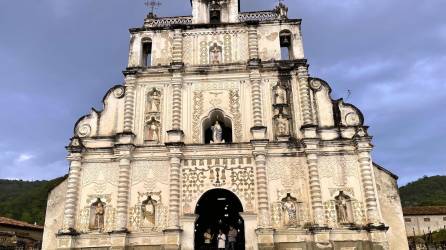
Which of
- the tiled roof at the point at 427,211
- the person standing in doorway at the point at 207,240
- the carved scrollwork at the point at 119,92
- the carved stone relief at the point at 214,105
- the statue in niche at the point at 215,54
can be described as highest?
the statue in niche at the point at 215,54

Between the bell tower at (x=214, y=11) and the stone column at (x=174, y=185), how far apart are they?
7.20 m

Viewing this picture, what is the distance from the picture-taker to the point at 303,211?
54.2 ft

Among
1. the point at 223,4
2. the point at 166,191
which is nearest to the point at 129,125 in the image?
the point at 166,191

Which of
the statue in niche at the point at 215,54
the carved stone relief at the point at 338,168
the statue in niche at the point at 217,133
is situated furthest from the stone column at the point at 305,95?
the statue in niche at the point at 215,54

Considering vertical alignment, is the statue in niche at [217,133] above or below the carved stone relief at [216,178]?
above

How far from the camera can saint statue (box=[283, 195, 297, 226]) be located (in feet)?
53.8

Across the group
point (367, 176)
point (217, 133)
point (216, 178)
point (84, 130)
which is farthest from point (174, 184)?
point (367, 176)

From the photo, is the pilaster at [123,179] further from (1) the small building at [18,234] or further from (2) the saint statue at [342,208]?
(2) the saint statue at [342,208]

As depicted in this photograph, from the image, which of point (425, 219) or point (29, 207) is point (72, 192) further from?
point (425, 219)

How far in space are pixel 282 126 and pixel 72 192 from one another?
9172mm

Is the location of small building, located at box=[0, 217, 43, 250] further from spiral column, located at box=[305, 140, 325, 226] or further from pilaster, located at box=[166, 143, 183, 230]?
spiral column, located at box=[305, 140, 325, 226]

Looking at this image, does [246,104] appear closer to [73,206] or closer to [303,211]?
[303,211]

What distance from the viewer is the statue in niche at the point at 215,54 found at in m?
19.8

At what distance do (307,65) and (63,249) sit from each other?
1282 cm
